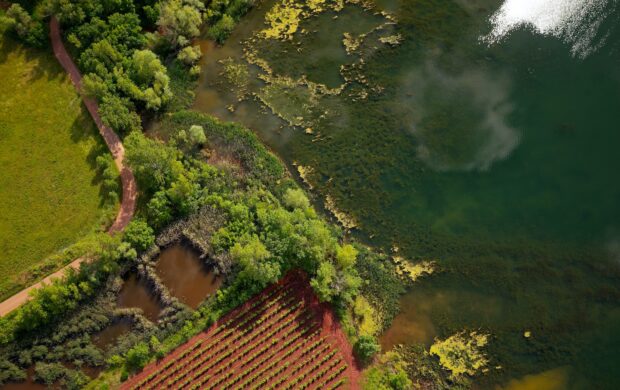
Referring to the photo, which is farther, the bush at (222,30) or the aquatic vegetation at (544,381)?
the bush at (222,30)

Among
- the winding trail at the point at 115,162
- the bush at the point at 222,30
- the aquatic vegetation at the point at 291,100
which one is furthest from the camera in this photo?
the bush at the point at 222,30

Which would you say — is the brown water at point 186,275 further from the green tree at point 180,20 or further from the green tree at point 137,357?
the green tree at point 180,20

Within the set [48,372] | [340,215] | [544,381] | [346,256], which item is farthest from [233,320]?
[544,381]

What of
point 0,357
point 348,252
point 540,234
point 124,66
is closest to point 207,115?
point 124,66

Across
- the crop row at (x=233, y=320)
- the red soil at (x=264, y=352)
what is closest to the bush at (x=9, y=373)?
the red soil at (x=264, y=352)

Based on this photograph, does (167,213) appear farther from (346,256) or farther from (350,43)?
(350,43)

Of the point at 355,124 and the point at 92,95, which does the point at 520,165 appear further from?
the point at 92,95

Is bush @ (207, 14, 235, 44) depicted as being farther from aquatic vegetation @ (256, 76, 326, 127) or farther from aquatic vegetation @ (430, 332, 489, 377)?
aquatic vegetation @ (430, 332, 489, 377)

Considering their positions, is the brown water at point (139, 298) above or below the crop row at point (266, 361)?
below
